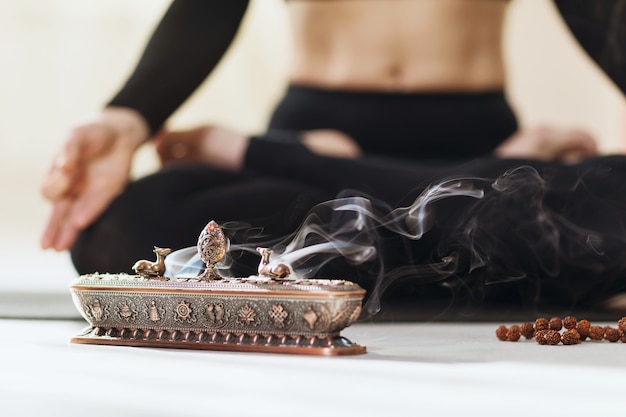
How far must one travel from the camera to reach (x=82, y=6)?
117 inches

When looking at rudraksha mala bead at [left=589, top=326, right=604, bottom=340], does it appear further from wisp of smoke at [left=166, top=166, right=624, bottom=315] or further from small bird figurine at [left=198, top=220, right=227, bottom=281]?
small bird figurine at [left=198, top=220, right=227, bottom=281]

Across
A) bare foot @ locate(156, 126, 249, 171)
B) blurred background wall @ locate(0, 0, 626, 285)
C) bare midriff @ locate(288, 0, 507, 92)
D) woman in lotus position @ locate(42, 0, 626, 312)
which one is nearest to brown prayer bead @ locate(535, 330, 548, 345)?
woman in lotus position @ locate(42, 0, 626, 312)

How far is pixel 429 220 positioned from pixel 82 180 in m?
0.53

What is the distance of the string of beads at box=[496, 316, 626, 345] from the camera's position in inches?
39.2

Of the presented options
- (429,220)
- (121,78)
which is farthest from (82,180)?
(121,78)

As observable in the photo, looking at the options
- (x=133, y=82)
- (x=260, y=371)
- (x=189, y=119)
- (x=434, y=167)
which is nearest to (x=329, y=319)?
(x=260, y=371)

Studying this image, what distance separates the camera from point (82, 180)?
1.48 meters

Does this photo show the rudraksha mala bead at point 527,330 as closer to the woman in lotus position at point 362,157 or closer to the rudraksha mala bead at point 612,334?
the rudraksha mala bead at point 612,334

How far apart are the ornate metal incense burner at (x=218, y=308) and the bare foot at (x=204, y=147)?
0.65 meters

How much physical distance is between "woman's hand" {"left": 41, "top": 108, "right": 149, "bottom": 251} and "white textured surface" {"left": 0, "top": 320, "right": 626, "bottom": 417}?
1.62 ft

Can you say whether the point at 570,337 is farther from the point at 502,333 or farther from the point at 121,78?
the point at 121,78

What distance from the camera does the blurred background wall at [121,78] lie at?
2.92 metres

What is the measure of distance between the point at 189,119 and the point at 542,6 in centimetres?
112

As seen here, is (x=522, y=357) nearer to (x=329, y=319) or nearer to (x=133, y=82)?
(x=329, y=319)
